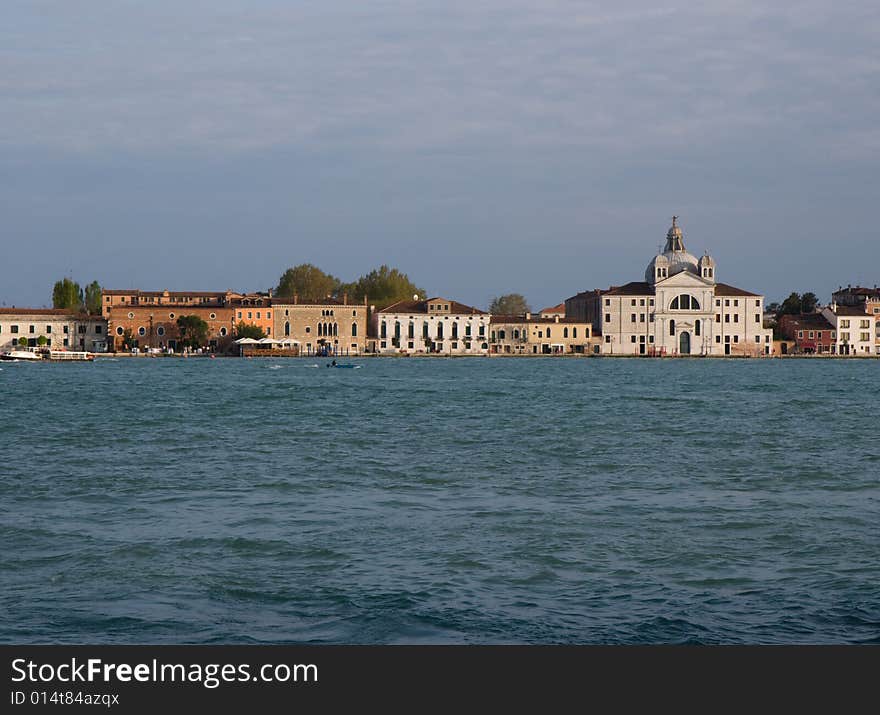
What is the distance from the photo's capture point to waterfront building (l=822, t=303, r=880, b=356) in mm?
68188

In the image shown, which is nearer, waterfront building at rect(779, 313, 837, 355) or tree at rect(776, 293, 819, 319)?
waterfront building at rect(779, 313, 837, 355)

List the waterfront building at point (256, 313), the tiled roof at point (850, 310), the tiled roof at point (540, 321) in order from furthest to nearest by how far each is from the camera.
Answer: the tiled roof at point (850, 310) < the tiled roof at point (540, 321) < the waterfront building at point (256, 313)

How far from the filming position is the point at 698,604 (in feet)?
19.0

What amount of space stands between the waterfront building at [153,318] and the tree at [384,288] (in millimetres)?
14152

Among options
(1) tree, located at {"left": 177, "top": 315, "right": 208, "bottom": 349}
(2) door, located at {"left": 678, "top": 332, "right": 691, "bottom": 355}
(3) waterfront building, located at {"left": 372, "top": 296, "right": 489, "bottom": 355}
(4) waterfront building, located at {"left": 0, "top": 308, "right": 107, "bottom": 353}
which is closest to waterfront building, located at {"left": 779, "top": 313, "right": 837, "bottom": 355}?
(2) door, located at {"left": 678, "top": 332, "right": 691, "bottom": 355}

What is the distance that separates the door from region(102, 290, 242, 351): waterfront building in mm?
24429

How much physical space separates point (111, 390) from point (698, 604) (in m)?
25.0

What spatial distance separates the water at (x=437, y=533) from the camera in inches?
215

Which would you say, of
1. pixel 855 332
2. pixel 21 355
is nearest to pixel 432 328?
pixel 21 355

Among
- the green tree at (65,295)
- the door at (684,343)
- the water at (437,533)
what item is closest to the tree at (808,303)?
the door at (684,343)

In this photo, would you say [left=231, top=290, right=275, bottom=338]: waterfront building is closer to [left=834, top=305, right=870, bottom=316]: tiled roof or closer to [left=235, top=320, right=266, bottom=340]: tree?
[left=235, top=320, right=266, bottom=340]: tree

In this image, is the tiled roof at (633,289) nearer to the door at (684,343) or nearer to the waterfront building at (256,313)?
the door at (684,343)

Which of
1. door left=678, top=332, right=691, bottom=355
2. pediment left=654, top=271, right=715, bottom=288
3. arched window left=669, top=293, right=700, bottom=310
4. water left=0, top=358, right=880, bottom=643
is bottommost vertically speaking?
water left=0, top=358, right=880, bottom=643
